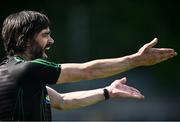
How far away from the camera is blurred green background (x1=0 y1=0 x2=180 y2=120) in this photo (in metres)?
13.1

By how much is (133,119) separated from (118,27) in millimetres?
2120

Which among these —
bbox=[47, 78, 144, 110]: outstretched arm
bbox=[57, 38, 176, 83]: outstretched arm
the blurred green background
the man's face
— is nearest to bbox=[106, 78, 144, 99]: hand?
bbox=[47, 78, 144, 110]: outstretched arm

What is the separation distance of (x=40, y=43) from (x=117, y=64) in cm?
51

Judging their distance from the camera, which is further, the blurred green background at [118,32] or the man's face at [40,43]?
the blurred green background at [118,32]

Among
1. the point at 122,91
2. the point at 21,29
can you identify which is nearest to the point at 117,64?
the point at 122,91

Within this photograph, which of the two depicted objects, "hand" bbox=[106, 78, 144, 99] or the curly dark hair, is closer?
the curly dark hair

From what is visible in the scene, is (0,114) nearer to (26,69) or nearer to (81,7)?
(26,69)

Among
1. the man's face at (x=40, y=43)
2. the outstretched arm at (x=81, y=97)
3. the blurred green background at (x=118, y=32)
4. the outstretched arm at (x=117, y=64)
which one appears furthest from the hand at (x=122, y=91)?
the blurred green background at (x=118, y=32)

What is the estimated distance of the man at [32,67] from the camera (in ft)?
17.0

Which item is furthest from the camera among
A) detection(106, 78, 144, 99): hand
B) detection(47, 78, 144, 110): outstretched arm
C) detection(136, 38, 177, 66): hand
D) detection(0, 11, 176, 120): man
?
detection(47, 78, 144, 110): outstretched arm

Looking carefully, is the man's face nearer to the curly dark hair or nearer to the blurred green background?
the curly dark hair

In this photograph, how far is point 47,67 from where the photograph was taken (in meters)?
5.27

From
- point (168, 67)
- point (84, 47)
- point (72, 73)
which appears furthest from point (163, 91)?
point (72, 73)

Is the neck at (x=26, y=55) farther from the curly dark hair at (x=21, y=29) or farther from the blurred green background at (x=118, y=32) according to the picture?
the blurred green background at (x=118, y=32)
